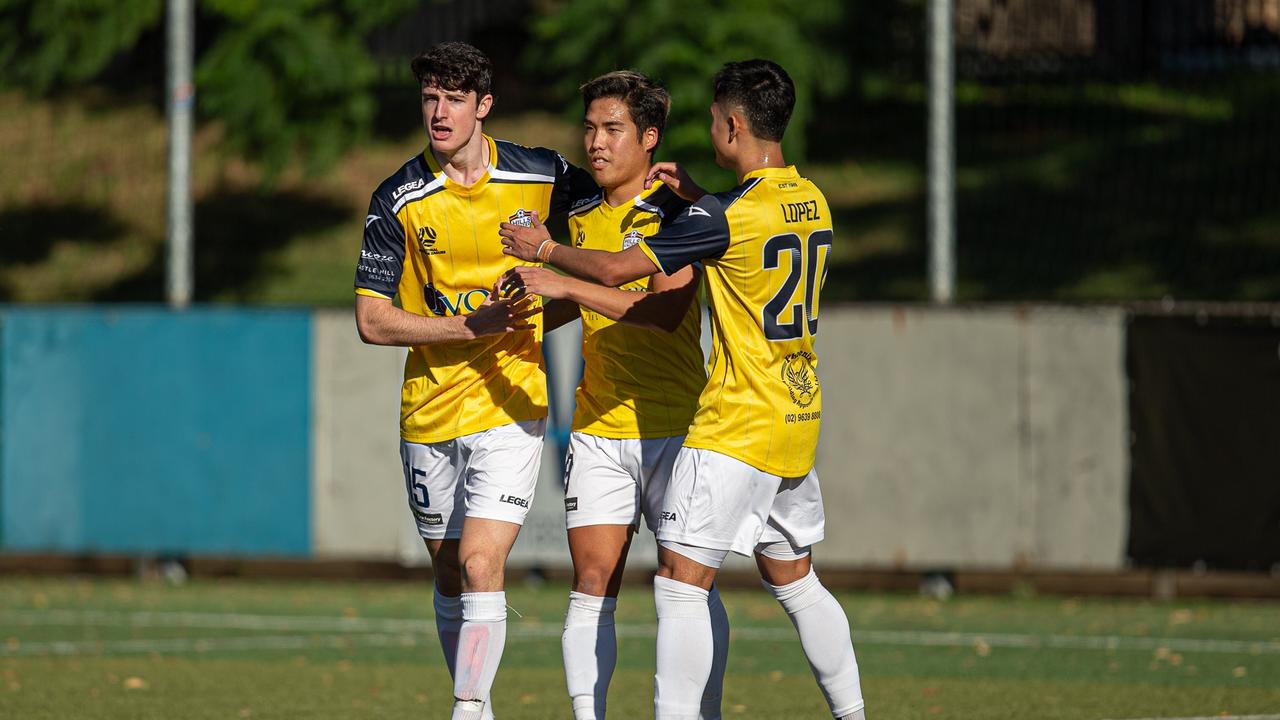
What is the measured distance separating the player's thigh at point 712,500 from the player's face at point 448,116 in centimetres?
142

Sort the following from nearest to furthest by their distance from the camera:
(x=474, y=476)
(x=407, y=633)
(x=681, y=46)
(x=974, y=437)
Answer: (x=474, y=476) < (x=407, y=633) < (x=974, y=437) < (x=681, y=46)

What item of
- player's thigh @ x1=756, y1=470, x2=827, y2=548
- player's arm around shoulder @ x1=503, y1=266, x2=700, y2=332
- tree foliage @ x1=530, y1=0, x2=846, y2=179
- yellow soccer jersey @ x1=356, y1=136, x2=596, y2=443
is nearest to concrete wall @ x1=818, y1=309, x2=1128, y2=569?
tree foliage @ x1=530, y1=0, x2=846, y2=179

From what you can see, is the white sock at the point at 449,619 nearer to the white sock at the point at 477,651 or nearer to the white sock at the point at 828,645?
the white sock at the point at 477,651

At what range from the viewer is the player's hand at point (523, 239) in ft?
18.6

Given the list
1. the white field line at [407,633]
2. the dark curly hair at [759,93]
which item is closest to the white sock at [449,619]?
the dark curly hair at [759,93]

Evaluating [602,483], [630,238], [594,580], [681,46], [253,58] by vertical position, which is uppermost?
[253,58]

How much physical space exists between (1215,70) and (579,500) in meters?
17.1

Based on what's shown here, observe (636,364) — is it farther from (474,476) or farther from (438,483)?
(438,483)

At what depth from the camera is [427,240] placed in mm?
6211

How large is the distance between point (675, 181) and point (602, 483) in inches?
43.0

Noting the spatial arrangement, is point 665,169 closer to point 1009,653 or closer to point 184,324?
point 1009,653

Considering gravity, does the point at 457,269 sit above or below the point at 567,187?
below

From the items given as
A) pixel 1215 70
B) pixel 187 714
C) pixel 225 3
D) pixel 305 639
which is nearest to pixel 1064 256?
pixel 1215 70

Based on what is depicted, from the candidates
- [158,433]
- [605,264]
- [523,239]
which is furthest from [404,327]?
[158,433]
